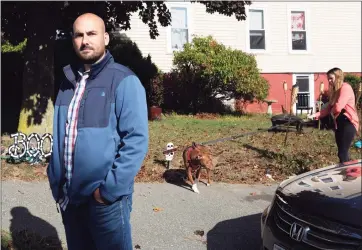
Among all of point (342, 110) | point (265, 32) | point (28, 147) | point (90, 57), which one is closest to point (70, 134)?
point (90, 57)

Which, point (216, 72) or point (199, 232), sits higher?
point (216, 72)

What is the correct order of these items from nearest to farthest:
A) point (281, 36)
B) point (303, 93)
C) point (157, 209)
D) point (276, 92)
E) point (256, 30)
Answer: point (157, 209) < point (256, 30) < point (276, 92) < point (281, 36) < point (303, 93)

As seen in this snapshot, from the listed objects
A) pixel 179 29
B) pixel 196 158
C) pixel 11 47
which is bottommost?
pixel 196 158

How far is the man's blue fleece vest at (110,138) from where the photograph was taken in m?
2.32

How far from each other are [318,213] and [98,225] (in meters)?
1.39

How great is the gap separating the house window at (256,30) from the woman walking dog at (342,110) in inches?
466

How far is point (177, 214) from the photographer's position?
17.2 feet

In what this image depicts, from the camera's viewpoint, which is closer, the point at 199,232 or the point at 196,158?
the point at 199,232

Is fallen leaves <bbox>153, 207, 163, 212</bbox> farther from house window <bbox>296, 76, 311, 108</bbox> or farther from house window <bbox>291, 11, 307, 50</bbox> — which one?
house window <bbox>291, 11, 307, 50</bbox>

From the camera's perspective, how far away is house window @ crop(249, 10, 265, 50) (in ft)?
57.8

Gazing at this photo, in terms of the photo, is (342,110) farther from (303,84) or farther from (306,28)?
(306,28)

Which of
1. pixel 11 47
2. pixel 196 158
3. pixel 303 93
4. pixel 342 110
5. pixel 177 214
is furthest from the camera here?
pixel 303 93

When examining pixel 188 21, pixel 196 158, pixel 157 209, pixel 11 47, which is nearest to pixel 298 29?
pixel 188 21

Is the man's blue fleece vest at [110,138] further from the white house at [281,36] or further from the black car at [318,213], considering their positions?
the white house at [281,36]
